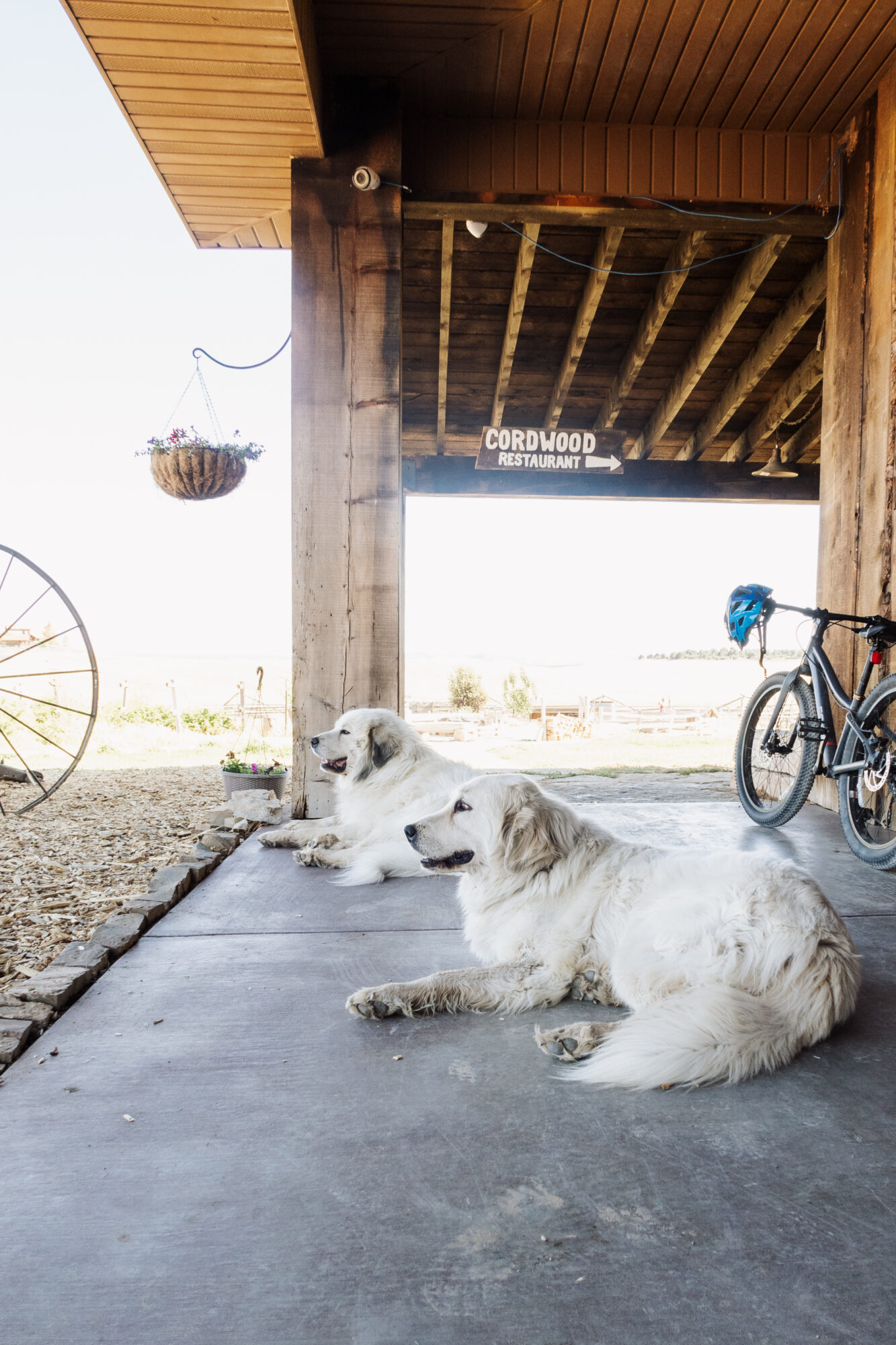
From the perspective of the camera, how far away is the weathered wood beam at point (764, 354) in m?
6.63

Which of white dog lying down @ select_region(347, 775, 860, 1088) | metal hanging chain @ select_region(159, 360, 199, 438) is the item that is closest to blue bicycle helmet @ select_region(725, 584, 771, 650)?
white dog lying down @ select_region(347, 775, 860, 1088)

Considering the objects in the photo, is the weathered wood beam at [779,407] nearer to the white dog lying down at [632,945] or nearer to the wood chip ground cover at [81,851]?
the white dog lying down at [632,945]

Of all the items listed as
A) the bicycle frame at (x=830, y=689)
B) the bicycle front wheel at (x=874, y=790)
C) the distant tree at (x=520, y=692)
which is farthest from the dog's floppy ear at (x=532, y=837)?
the distant tree at (x=520, y=692)

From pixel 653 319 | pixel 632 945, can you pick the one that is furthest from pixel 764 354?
pixel 632 945

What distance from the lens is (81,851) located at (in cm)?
514

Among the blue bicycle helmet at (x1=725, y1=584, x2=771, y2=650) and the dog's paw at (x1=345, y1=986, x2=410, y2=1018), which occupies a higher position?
the blue bicycle helmet at (x1=725, y1=584, x2=771, y2=650)

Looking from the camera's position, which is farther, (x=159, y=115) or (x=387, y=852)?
(x=159, y=115)

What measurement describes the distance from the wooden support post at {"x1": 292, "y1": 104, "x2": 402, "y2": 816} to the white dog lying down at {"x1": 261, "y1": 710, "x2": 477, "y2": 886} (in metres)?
0.59

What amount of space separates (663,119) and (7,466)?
8457cm

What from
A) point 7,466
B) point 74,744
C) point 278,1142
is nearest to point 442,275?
point 278,1142

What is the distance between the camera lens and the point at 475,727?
60.4 ft

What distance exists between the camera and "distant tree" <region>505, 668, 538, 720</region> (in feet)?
80.6

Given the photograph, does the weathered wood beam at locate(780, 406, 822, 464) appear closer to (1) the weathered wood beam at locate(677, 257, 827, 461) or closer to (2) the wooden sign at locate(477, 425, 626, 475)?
Answer: (1) the weathered wood beam at locate(677, 257, 827, 461)

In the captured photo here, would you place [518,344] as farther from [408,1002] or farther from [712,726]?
[712,726]
